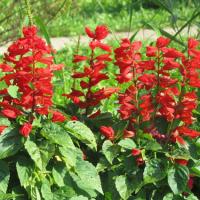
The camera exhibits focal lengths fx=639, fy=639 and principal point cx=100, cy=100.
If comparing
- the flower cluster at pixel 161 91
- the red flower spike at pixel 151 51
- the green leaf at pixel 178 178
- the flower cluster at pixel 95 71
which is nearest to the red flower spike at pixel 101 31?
the flower cluster at pixel 95 71

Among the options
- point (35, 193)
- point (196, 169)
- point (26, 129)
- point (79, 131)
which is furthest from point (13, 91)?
point (196, 169)

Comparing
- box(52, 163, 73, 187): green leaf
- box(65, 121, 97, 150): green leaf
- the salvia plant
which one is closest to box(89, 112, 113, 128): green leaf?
the salvia plant

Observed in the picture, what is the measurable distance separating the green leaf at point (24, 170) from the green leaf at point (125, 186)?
38 cm

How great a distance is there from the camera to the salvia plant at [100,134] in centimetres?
255

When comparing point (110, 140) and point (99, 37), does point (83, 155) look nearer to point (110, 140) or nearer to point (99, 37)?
point (110, 140)

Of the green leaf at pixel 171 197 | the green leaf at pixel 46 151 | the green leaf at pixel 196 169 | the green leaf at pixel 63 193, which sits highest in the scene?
the green leaf at pixel 46 151

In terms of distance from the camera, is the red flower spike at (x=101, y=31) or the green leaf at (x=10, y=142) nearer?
the green leaf at (x=10, y=142)

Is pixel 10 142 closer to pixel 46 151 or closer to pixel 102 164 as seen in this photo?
pixel 46 151

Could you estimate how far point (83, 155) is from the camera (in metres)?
2.77

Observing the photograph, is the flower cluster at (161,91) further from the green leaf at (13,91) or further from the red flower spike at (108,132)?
the green leaf at (13,91)

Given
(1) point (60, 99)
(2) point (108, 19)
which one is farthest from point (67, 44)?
(1) point (60, 99)

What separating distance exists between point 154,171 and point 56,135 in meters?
0.46

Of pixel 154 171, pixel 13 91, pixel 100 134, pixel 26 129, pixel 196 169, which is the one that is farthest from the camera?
pixel 100 134

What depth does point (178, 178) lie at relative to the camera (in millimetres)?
2695
